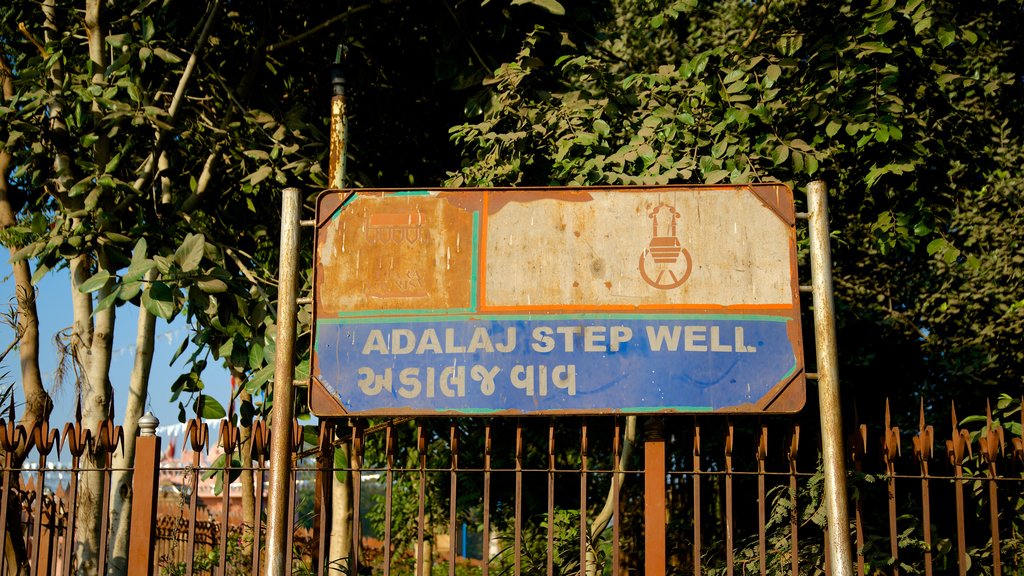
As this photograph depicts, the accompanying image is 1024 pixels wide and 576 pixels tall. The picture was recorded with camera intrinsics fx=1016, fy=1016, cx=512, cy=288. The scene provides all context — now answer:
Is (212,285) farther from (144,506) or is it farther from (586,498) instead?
(586,498)

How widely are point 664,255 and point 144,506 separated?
9.44 ft

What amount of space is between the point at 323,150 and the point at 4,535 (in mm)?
4880

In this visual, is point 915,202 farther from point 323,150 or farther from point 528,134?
point 323,150

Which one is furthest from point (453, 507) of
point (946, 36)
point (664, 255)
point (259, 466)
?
point (946, 36)

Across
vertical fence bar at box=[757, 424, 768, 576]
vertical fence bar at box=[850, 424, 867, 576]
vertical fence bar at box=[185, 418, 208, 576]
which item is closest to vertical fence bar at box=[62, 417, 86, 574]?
vertical fence bar at box=[185, 418, 208, 576]

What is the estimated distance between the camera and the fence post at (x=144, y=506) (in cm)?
507

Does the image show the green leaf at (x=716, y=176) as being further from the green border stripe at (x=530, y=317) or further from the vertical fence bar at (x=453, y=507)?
the vertical fence bar at (x=453, y=507)

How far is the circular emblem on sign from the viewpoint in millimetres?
4730

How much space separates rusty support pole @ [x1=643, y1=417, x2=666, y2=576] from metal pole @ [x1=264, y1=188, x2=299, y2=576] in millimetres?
1664

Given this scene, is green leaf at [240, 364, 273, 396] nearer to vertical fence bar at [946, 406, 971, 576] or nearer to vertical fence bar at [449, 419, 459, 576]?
vertical fence bar at [449, 419, 459, 576]

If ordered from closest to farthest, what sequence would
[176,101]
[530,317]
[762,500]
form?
[762,500]
[530,317]
[176,101]

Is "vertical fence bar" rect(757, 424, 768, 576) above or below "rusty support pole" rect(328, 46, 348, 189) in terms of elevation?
below

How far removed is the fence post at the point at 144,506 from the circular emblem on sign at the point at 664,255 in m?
2.60

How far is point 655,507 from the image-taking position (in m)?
4.61
